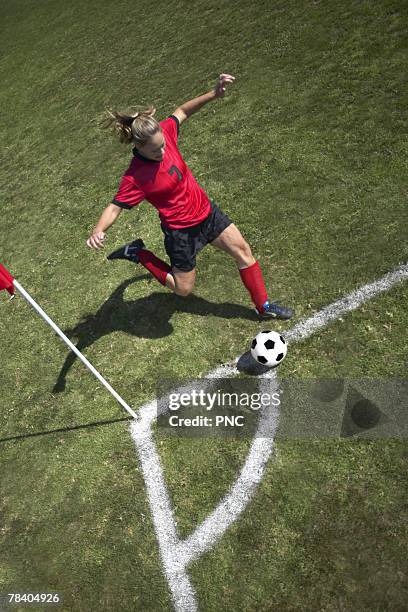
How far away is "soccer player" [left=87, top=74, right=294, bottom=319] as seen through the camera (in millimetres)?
4852

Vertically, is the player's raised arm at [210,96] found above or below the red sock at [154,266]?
above

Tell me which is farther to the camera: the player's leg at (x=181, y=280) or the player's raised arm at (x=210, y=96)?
the player's leg at (x=181, y=280)

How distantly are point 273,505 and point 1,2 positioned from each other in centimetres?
2659

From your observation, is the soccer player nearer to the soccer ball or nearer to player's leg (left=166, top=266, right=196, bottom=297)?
player's leg (left=166, top=266, right=196, bottom=297)

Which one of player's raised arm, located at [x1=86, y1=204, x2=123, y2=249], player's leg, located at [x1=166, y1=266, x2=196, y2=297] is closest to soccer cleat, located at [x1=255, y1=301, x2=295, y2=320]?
player's leg, located at [x1=166, y1=266, x2=196, y2=297]

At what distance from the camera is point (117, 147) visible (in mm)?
10383

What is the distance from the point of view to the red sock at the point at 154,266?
244 inches

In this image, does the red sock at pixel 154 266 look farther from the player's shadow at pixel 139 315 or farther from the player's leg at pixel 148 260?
the player's shadow at pixel 139 315

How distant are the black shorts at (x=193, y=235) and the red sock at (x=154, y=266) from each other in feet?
1.44

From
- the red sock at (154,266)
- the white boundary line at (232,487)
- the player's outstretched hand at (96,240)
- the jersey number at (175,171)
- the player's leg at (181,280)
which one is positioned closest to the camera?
the white boundary line at (232,487)

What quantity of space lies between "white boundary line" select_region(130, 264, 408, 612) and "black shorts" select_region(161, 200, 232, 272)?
147 centimetres

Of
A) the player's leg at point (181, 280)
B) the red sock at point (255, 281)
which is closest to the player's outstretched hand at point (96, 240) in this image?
the player's leg at point (181, 280)

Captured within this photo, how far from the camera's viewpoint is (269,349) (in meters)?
5.59

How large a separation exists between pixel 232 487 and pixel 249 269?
2465 mm
